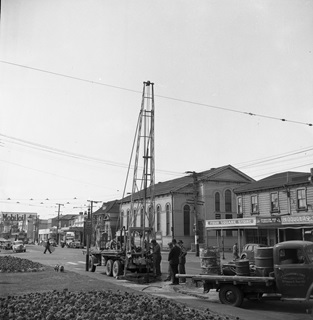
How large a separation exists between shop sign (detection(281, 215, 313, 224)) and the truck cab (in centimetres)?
2134

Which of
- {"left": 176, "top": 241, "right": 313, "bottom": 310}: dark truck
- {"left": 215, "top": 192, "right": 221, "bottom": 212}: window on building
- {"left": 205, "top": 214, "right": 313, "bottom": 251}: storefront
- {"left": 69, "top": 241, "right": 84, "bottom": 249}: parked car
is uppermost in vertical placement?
{"left": 215, "top": 192, "right": 221, "bottom": 212}: window on building

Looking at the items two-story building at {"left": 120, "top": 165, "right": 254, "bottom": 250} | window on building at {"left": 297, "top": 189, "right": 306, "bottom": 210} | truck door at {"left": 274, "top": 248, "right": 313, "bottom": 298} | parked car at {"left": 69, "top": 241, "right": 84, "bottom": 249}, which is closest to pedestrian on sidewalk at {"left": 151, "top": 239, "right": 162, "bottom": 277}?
truck door at {"left": 274, "top": 248, "right": 313, "bottom": 298}

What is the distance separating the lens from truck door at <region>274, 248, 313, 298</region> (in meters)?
10.1

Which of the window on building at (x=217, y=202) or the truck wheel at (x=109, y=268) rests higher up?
the window on building at (x=217, y=202)

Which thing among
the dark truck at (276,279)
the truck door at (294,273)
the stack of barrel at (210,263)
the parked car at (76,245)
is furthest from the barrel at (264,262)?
the parked car at (76,245)

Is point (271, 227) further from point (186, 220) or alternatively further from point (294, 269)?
point (186, 220)

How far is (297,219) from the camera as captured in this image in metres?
31.7

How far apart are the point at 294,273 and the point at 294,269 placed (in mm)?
97

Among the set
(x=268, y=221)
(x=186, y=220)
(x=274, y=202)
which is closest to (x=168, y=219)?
(x=186, y=220)

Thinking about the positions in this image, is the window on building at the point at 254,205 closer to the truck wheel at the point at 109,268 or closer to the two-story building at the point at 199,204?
the two-story building at the point at 199,204

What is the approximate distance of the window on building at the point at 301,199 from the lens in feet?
123

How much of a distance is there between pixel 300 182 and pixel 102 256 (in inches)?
915

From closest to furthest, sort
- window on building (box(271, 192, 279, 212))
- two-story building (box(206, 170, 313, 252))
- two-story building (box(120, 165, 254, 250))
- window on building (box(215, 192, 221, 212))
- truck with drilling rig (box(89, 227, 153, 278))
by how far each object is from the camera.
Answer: truck with drilling rig (box(89, 227, 153, 278))
two-story building (box(206, 170, 313, 252))
window on building (box(271, 192, 279, 212))
two-story building (box(120, 165, 254, 250))
window on building (box(215, 192, 221, 212))

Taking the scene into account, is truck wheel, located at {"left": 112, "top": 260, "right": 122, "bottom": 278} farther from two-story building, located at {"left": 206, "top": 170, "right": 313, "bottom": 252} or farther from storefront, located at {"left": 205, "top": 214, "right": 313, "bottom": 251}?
two-story building, located at {"left": 206, "top": 170, "right": 313, "bottom": 252}
